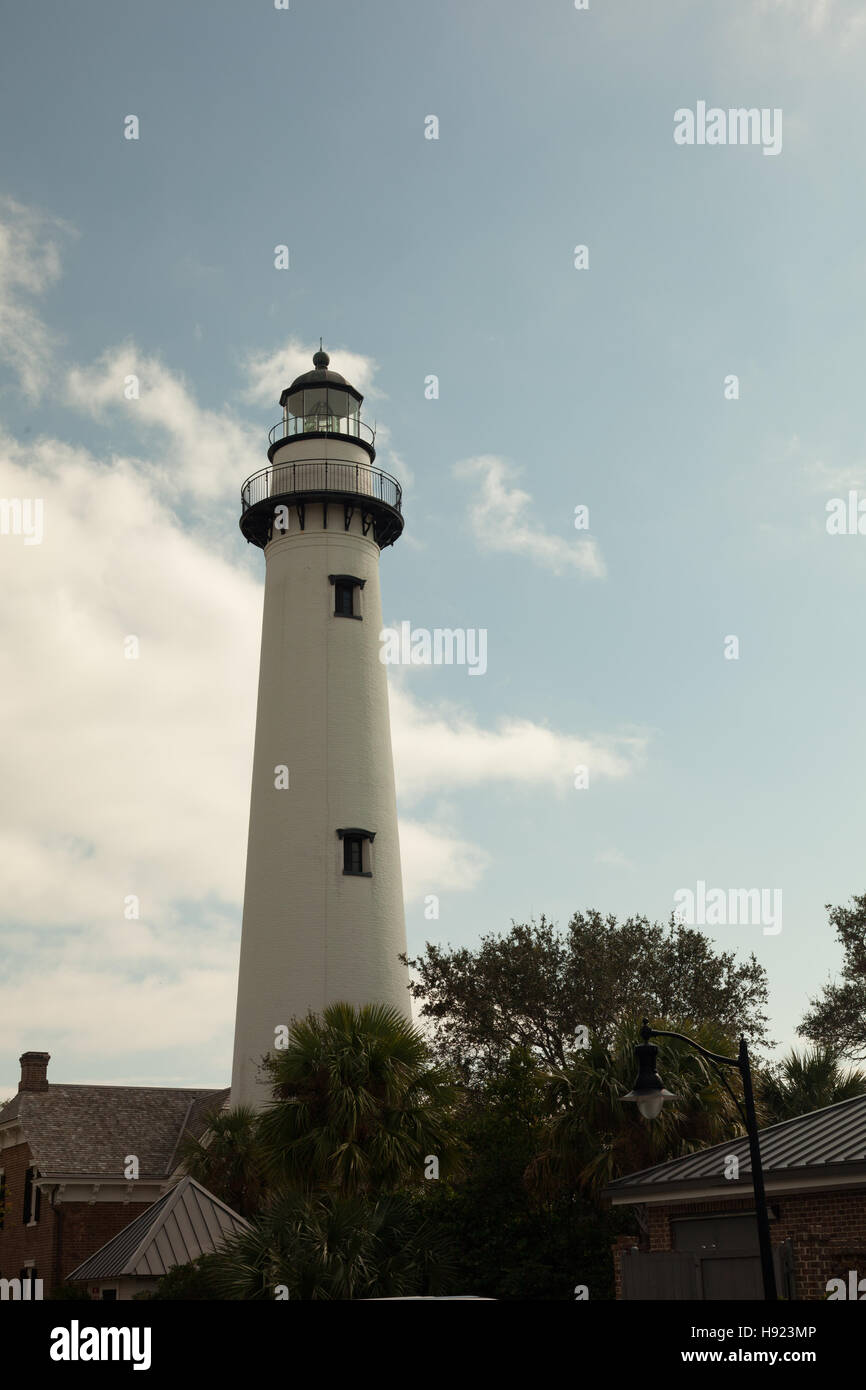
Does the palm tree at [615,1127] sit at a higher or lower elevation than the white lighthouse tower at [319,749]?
lower

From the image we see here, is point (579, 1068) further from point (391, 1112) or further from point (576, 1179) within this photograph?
point (391, 1112)

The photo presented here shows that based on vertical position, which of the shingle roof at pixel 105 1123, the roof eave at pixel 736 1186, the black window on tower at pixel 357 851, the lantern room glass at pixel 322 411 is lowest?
the roof eave at pixel 736 1186

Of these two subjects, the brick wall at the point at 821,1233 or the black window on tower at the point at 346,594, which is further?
the black window on tower at the point at 346,594

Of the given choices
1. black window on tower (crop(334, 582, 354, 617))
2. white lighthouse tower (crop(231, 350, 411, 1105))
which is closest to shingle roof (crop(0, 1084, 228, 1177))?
white lighthouse tower (crop(231, 350, 411, 1105))

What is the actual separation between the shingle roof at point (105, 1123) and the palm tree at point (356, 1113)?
1563cm

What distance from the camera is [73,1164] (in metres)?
39.2

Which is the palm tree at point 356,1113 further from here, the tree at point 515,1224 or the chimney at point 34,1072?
the chimney at point 34,1072

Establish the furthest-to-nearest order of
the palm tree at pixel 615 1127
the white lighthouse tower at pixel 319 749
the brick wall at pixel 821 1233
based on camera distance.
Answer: the white lighthouse tower at pixel 319 749
the palm tree at pixel 615 1127
the brick wall at pixel 821 1233

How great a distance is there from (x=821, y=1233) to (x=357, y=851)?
20.6 metres

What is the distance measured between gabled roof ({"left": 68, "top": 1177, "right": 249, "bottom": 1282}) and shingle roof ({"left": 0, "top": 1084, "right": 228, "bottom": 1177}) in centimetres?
1515

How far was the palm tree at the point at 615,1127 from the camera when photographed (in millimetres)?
24141

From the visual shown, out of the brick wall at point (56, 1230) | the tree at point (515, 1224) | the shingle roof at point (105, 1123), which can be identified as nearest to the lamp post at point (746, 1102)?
the tree at point (515, 1224)

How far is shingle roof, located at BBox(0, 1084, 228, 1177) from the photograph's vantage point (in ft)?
130
